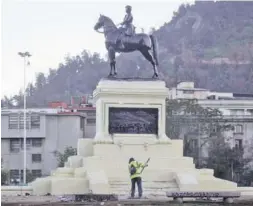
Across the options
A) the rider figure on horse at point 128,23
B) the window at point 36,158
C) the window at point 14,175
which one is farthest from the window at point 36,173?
the rider figure on horse at point 128,23

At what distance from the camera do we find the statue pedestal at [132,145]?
31047 millimetres

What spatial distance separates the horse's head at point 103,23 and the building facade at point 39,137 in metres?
28.6

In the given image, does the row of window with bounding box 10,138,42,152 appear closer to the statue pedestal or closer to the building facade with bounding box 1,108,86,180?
the building facade with bounding box 1,108,86,180

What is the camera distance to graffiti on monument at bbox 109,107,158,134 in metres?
32.8

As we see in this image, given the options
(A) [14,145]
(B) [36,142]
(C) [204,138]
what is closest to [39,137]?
(B) [36,142]

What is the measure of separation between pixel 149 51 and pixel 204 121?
21481mm

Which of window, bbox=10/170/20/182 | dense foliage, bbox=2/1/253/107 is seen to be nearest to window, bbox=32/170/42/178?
window, bbox=10/170/20/182

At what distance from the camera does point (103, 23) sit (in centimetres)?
3453

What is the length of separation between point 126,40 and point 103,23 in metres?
1.46

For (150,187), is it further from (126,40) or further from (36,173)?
(36,173)

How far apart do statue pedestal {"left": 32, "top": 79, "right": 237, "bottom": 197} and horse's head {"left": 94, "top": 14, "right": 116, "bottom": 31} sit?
2559 mm

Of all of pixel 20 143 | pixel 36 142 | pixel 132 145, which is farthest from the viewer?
pixel 36 142

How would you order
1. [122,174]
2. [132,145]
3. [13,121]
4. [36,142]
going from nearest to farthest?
1. [122,174]
2. [132,145]
3. [36,142]
4. [13,121]

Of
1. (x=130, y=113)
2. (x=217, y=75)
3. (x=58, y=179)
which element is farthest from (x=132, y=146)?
(x=217, y=75)
